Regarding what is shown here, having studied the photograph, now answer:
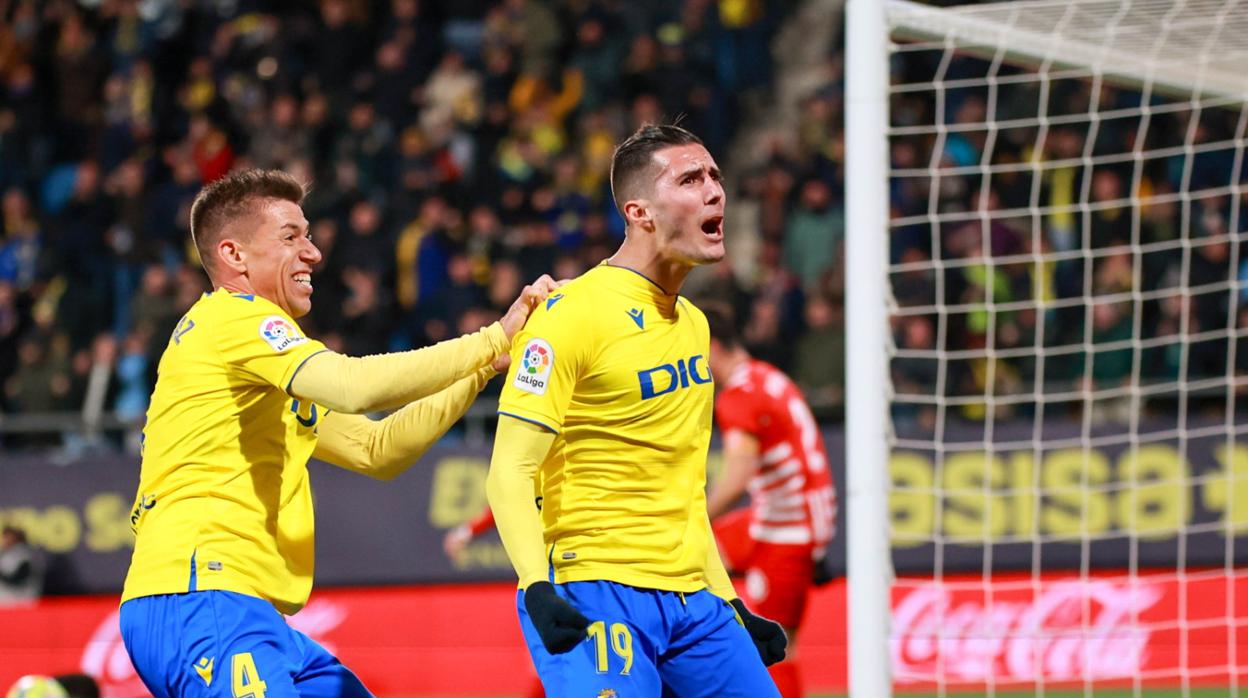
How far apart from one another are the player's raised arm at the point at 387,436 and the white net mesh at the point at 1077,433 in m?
4.93

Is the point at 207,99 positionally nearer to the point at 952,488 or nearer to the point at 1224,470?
the point at 952,488

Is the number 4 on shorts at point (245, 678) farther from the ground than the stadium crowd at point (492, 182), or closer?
closer

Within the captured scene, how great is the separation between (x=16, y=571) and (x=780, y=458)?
7.64 metres

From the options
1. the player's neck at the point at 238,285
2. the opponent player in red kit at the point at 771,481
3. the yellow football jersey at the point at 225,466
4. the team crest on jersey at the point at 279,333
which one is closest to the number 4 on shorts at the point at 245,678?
the yellow football jersey at the point at 225,466

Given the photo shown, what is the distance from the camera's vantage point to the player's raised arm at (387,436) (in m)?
5.31

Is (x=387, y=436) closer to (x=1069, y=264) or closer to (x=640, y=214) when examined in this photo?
(x=640, y=214)

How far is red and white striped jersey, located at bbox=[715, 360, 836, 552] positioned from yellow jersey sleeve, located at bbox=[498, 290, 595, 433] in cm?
357

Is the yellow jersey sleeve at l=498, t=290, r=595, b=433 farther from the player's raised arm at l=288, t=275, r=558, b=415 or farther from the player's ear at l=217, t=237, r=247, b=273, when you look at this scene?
the player's ear at l=217, t=237, r=247, b=273

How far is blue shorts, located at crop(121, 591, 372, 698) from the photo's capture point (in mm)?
4586

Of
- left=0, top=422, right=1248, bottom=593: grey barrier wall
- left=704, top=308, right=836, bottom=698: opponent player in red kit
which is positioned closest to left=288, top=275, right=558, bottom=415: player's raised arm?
left=704, top=308, right=836, bottom=698: opponent player in red kit

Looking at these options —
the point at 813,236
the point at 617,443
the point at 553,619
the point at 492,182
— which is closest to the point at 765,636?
the point at 617,443

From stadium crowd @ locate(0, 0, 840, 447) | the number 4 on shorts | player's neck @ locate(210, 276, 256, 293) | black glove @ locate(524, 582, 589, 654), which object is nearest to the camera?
black glove @ locate(524, 582, 589, 654)

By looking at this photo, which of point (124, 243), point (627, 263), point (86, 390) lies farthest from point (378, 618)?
point (627, 263)

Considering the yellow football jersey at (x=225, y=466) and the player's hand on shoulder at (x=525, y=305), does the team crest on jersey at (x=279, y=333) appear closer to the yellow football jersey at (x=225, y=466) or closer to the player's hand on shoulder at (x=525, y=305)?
the yellow football jersey at (x=225, y=466)
